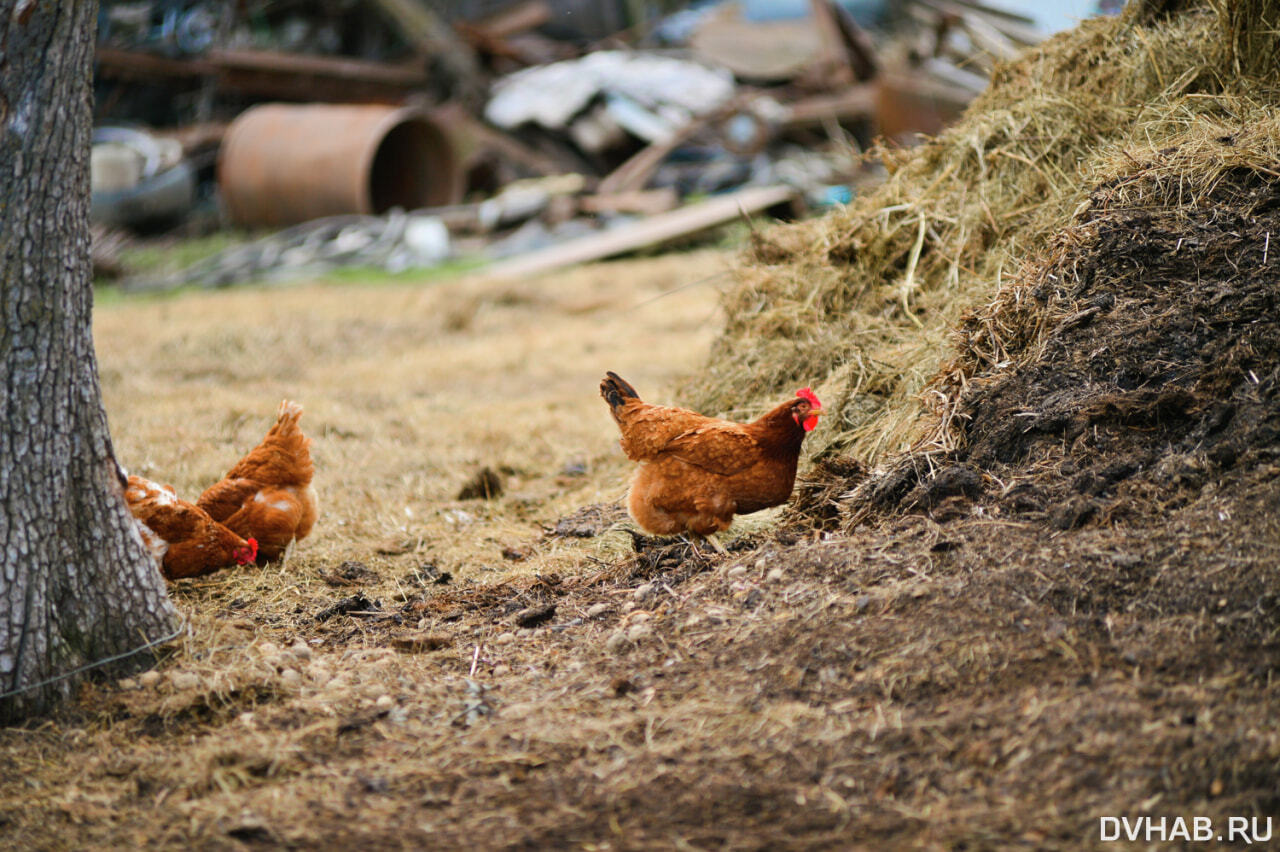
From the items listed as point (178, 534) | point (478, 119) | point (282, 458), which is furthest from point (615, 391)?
point (478, 119)

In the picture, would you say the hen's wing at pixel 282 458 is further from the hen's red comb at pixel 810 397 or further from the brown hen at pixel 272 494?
the hen's red comb at pixel 810 397

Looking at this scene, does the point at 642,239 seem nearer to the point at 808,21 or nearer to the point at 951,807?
the point at 808,21

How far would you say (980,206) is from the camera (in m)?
5.12

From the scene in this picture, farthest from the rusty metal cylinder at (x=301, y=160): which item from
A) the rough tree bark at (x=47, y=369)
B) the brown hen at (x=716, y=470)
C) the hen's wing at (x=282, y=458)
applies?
the rough tree bark at (x=47, y=369)

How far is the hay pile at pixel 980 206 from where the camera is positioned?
4117mm

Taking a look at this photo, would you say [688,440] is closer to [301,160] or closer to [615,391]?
[615,391]

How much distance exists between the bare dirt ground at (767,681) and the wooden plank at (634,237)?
7197 millimetres

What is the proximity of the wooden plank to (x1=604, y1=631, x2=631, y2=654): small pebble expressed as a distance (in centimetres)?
826

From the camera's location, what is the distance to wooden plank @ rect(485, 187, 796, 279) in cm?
1146

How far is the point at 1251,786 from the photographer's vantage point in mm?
2180

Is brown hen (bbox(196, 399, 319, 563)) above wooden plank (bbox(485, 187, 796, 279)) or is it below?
below

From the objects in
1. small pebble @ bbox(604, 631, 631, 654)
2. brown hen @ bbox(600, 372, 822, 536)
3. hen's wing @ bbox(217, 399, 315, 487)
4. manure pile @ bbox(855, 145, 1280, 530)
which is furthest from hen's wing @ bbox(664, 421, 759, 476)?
hen's wing @ bbox(217, 399, 315, 487)

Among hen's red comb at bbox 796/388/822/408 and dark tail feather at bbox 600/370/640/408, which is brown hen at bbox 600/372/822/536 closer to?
hen's red comb at bbox 796/388/822/408

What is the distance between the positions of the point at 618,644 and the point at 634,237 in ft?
29.5
